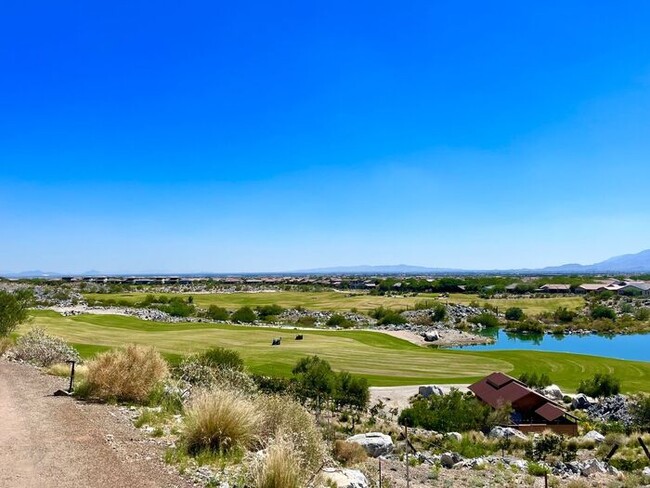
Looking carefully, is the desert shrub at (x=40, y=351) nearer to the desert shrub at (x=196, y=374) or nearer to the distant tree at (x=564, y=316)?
the desert shrub at (x=196, y=374)

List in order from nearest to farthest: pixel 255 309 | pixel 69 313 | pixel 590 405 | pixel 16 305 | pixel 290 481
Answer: pixel 290 481 → pixel 16 305 → pixel 590 405 → pixel 69 313 → pixel 255 309

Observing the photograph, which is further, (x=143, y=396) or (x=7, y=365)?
(x=7, y=365)

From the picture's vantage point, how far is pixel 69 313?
251ft

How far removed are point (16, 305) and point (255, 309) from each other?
70957mm

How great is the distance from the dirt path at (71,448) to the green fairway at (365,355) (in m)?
26.4

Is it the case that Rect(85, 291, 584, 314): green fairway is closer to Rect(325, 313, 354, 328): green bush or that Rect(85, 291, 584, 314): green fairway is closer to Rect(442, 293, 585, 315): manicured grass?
Rect(442, 293, 585, 315): manicured grass

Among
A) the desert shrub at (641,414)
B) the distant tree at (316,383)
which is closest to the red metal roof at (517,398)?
the desert shrub at (641,414)

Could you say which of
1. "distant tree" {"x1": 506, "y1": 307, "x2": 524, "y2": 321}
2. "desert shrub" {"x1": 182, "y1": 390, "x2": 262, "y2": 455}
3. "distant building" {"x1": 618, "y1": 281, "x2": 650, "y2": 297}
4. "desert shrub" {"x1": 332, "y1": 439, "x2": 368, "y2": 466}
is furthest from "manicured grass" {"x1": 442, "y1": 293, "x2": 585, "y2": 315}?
"desert shrub" {"x1": 182, "y1": 390, "x2": 262, "y2": 455}

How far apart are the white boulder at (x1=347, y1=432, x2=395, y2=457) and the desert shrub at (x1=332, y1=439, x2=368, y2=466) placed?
4105 mm

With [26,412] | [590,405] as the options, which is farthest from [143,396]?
[590,405]

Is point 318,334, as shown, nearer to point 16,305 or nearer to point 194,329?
point 194,329

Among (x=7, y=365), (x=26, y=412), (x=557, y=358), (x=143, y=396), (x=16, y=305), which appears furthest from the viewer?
(x=557, y=358)

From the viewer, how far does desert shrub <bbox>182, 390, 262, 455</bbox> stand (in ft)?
31.4

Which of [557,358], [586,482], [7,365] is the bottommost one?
[557,358]
